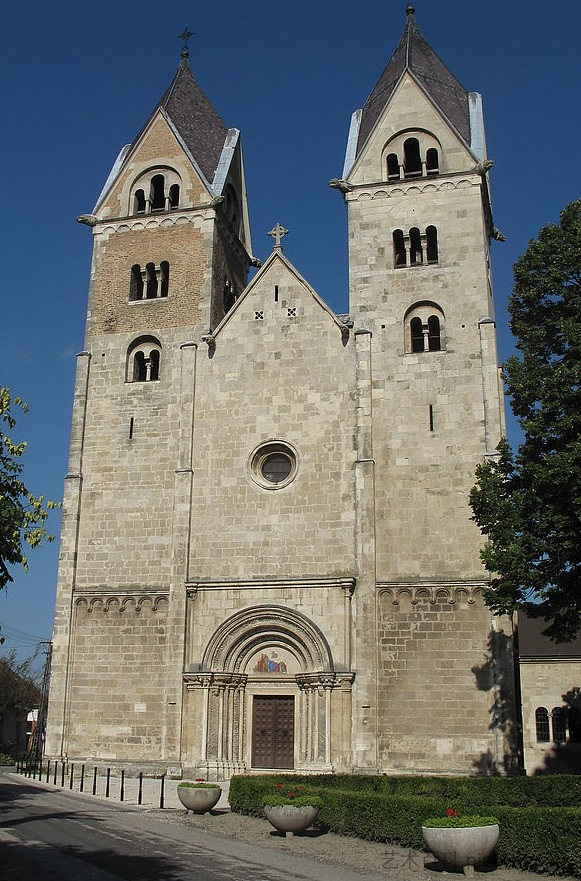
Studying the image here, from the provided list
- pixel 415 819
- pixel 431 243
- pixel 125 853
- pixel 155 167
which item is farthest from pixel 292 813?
pixel 155 167

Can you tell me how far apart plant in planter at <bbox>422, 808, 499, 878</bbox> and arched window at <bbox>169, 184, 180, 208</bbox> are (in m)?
28.7

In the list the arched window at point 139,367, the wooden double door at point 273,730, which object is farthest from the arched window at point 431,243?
the wooden double door at point 273,730

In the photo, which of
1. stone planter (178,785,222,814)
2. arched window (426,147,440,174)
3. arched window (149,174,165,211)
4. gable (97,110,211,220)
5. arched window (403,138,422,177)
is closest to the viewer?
stone planter (178,785,222,814)

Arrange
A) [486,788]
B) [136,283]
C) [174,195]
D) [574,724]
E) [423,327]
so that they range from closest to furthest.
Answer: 1. [486,788]
2. [423,327]
3. [136,283]
4. [174,195]
5. [574,724]

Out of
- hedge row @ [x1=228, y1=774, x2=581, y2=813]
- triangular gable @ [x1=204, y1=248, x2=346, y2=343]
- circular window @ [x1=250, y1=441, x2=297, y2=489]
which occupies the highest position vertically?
triangular gable @ [x1=204, y1=248, x2=346, y2=343]

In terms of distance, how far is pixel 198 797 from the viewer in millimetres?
21781

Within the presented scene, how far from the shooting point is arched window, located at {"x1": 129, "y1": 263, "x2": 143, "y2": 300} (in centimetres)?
3647

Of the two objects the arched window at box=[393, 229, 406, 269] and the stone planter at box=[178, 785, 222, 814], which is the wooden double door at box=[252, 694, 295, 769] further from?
the arched window at box=[393, 229, 406, 269]

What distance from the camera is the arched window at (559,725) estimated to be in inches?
1745

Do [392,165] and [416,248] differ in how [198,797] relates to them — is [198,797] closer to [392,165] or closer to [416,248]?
[416,248]

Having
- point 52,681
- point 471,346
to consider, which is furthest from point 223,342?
point 52,681

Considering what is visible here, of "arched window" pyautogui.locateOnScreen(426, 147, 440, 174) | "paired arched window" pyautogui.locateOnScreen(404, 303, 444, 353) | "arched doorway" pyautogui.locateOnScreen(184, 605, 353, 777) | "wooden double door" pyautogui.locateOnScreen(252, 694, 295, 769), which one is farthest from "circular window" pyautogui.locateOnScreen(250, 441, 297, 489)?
"arched window" pyautogui.locateOnScreen(426, 147, 440, 174)

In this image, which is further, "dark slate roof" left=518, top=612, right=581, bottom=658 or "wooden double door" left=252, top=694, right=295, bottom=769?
"dark slate roof" left=518, top=612, right=581, bottom=658

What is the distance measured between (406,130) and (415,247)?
5.21 metres
